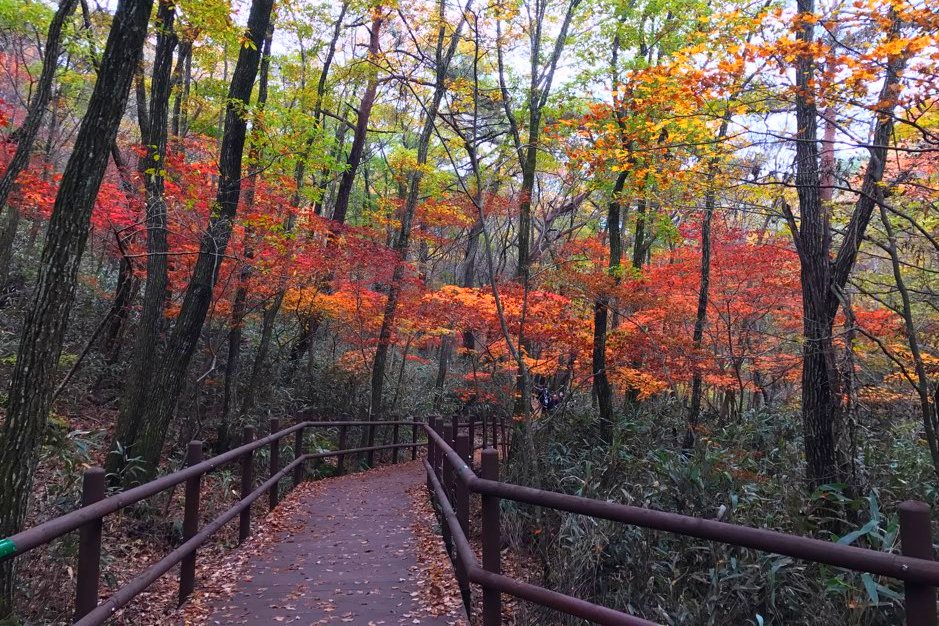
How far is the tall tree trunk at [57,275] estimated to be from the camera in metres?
4.29

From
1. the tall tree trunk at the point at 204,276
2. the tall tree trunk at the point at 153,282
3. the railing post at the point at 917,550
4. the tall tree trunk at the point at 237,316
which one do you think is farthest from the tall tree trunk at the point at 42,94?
the railing post at the point at 917,550

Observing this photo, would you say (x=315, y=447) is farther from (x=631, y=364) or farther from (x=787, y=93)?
(x=787, y=93)

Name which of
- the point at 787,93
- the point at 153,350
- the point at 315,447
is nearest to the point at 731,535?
the point at 787,93

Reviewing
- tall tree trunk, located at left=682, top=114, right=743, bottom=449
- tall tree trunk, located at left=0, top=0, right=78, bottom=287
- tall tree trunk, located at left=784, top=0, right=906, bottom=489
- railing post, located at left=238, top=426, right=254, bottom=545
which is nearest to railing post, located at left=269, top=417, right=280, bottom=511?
railing post, located at left=238, top=426, right=254, bottom=545

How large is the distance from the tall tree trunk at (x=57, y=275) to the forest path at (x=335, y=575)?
169 centimetres

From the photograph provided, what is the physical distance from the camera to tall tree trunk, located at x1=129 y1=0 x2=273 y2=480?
8.13 m

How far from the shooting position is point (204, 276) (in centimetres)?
834

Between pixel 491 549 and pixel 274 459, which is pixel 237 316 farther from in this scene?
pixel 491 549

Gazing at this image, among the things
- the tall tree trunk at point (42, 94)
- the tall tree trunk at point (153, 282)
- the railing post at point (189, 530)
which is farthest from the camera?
the tall tree trunk at point (153, 282)

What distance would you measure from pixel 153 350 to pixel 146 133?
4.02 metres

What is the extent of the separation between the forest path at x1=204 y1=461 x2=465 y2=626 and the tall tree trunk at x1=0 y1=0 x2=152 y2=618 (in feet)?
5.56

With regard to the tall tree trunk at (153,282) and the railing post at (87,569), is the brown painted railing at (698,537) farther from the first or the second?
the tall tree trunk at (153,282)

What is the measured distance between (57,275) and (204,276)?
3866 mm

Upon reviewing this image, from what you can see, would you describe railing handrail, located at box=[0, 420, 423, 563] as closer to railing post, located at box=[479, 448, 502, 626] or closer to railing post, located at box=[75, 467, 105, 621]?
railing post, located at box=[75, 467, 105, 621]
